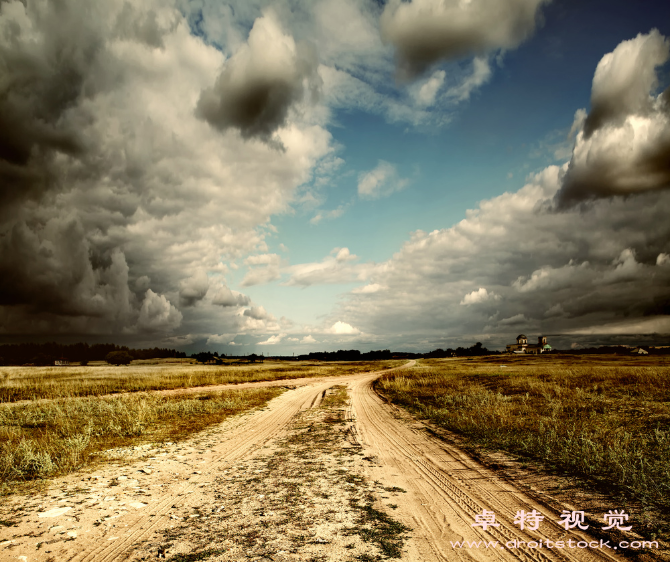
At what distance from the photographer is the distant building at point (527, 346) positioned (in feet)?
502

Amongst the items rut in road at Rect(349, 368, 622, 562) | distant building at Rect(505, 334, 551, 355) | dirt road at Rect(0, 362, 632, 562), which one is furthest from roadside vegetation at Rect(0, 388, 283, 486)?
distant building at Rect(505, 334, 551, 355)

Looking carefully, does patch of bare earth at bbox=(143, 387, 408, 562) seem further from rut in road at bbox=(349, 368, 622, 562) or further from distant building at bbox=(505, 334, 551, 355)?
distant building at bbox=(505, 334, 551, 355)

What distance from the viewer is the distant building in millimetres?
152938

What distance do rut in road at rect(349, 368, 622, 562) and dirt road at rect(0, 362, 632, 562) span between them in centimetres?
2

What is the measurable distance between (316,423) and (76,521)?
31.8 feet

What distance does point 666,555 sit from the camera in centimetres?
429

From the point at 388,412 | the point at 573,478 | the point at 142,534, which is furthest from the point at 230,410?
the point at 573,478

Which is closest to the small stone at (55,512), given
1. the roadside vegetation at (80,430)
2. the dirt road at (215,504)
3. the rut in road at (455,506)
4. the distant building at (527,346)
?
the dirt road at (215,504)

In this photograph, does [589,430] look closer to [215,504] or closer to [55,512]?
[215,504]

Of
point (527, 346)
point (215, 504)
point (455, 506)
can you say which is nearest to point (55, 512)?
point (215, 504)

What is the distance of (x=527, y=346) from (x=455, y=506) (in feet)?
605

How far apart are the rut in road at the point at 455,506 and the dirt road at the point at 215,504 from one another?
17mm

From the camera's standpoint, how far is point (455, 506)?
19.5 ft

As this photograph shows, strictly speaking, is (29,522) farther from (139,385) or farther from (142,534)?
(139,385)
